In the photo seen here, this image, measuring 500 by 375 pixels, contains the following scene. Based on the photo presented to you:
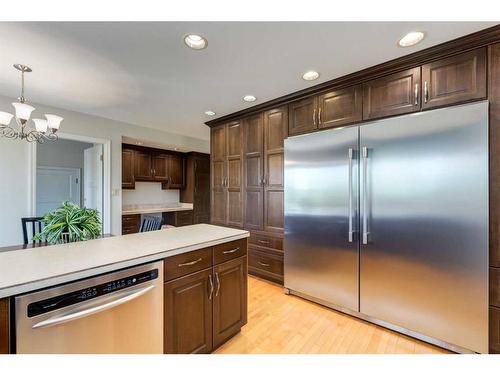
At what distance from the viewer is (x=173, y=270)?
1.33 metres

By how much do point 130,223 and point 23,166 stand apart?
195cm

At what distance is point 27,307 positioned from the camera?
0.86 m

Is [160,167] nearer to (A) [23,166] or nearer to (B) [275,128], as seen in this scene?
(A) [23,166]

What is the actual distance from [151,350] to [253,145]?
240 cm

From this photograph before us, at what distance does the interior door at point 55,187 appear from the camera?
4.72 meters

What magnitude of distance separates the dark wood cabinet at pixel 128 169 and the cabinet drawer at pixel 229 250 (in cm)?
375

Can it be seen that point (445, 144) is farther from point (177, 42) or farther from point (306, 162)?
point (177, 42)

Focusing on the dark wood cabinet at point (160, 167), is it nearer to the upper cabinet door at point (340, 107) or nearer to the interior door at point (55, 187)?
the interior door at point (55, 187)

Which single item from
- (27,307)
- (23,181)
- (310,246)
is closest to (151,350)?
(27,307)

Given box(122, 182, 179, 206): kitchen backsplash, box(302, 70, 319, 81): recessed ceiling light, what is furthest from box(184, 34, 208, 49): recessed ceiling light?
box(122, 182, 179, 206): kitchen backsplash

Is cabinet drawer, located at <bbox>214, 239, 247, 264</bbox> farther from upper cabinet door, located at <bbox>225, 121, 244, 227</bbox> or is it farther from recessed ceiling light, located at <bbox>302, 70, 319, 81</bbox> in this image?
recessed ceiling light, located at <bbox>302, 70, 319, 81</bbox>

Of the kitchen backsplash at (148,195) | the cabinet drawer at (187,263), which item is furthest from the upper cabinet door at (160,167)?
the cabinet drawer at (187,263)

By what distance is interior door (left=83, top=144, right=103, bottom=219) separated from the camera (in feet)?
11.9
